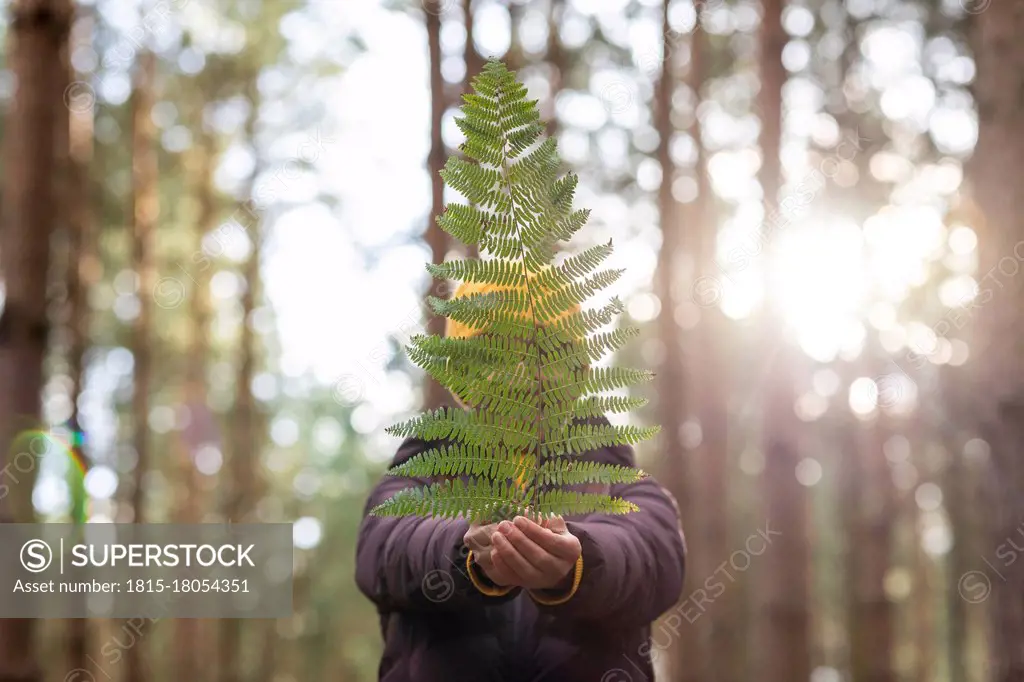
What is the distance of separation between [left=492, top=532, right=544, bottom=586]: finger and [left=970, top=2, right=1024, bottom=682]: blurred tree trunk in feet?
17.6

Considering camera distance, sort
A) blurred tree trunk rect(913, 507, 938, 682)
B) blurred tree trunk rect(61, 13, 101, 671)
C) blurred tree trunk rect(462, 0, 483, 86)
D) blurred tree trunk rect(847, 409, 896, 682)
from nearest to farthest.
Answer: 1. blurred tree trunk rect(462, 0, 483, 86)
2. blurred tree trunk rect(847, 409, 896, 682)
3. blurred tree trunk rect(61, 13, 101, 671)
4. blurred tree trunk rect(913, 507, 938, 682)

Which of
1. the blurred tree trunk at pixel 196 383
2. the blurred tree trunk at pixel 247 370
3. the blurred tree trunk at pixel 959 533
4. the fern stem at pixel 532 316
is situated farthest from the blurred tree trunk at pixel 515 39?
the blurred tree trunk at pixel 959 533

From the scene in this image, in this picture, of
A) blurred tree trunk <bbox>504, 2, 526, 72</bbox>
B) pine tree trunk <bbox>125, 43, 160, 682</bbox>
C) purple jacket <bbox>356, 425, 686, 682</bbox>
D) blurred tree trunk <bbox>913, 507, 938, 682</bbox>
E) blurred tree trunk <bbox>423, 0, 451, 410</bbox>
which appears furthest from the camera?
blurred tree trunk <bbox>913, 507, 938, 682</bbox>

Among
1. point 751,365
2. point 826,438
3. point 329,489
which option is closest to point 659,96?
point 751,365

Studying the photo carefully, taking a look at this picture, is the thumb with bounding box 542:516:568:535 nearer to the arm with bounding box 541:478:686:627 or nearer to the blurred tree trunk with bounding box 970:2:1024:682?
the arm with bounding box 541:478:686:627

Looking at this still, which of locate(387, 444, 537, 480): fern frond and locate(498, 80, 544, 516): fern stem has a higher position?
locate(498, 80, 544, 516): fern stem

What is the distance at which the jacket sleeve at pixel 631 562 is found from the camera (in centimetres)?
179

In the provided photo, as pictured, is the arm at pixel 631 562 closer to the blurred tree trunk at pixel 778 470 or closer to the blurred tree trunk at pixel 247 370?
the blurred tree trunk at pixel 778 470

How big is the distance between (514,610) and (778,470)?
17.0ft

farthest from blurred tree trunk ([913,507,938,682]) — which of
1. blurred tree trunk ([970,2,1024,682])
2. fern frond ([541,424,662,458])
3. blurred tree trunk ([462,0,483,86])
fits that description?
fern frond ([541,424,662,458])

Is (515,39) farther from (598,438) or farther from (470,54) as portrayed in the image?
(598,438)

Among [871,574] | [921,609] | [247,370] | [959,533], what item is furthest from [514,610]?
[921,609]

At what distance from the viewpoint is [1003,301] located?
6266mm

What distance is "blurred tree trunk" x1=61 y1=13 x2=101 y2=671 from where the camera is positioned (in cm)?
938
